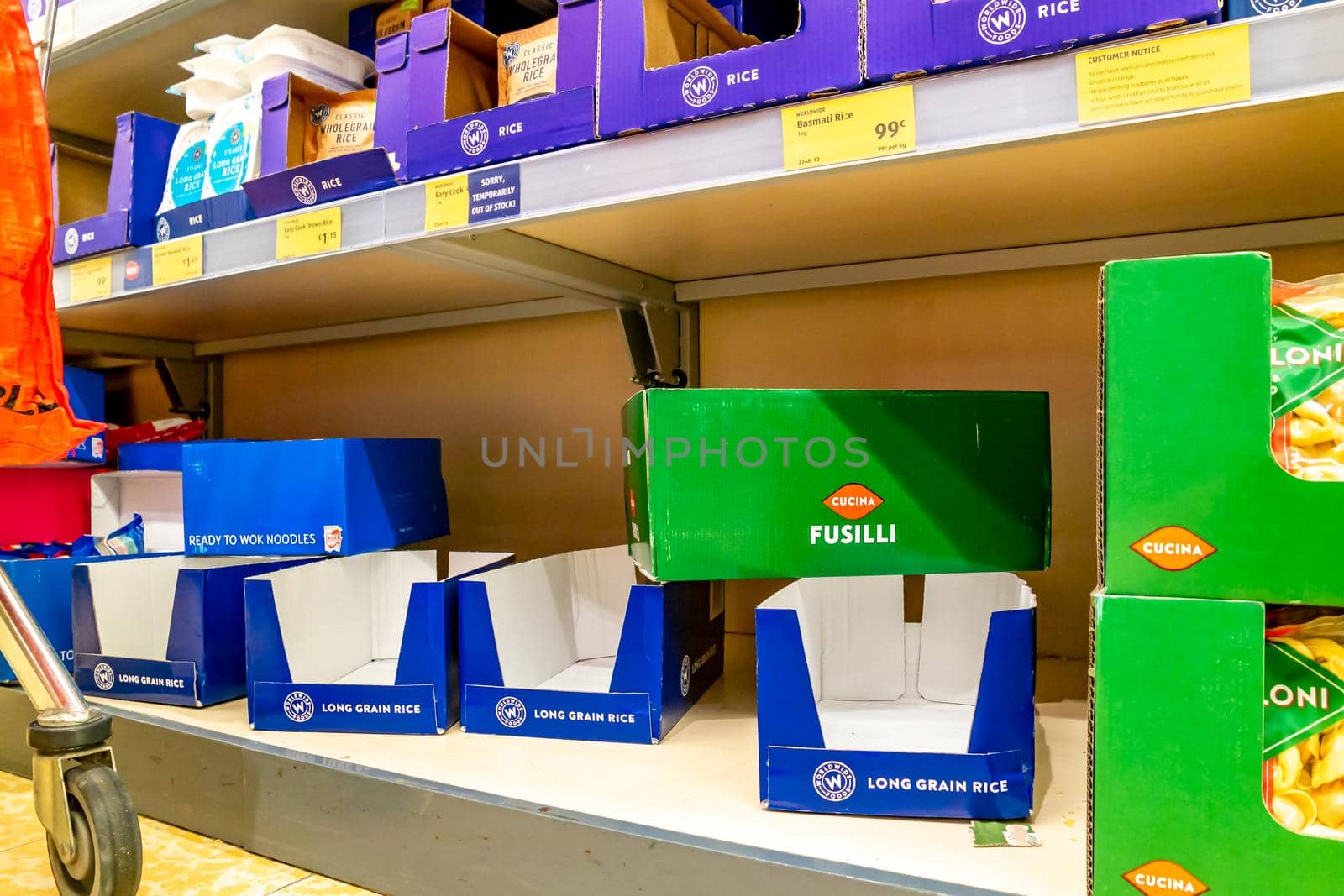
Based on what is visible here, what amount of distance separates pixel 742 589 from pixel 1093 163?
2.75 feet

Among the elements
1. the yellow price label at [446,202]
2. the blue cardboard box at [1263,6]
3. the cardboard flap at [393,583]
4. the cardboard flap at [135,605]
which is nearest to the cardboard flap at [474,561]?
the cardboard flap at [393,583]

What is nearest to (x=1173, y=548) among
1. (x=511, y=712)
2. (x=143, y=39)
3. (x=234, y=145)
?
(x=511, y=712)

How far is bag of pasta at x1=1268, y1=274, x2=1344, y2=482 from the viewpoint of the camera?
0.48m

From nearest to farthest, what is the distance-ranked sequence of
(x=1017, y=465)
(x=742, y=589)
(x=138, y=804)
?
(x=1017, y=465) < (x=138, y=804) < (x=742, y=589)

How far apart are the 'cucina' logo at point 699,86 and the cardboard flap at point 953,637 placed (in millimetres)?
583

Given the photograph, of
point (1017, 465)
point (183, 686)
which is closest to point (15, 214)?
point (183, 686)

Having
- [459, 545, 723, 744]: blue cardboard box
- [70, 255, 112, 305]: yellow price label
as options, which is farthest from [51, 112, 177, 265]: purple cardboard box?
[459, 545, 723, 744]: blue cardboard box

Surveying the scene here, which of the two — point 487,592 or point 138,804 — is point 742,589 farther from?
point 138,804

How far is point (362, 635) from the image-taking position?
1.21m

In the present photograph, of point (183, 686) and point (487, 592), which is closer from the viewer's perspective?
point (487, 592)

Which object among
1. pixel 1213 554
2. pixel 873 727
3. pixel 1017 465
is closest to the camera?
pixel 1213 554

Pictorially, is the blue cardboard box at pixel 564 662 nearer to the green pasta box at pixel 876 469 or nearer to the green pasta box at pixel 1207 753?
the green pasta box at pixel 876 469

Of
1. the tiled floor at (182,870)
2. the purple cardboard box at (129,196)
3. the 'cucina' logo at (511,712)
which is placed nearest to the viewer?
the tiled floor at (182,870)

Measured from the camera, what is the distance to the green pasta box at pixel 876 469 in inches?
31.3
